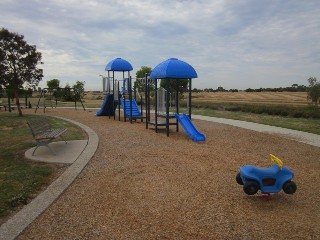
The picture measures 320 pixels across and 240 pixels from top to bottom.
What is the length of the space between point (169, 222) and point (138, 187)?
69.9 inches

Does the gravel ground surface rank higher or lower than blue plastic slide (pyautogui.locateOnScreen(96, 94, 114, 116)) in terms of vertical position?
lower

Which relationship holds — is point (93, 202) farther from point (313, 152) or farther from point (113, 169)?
point (313, 152)

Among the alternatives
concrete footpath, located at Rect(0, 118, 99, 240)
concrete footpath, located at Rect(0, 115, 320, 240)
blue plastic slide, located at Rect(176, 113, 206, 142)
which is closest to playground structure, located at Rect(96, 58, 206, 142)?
blue plastic slide, located at Rect(176, 113, 206, 142)

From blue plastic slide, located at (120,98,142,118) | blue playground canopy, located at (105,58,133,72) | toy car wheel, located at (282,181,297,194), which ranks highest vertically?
blue playground canopy, located at (105,58,133,72)

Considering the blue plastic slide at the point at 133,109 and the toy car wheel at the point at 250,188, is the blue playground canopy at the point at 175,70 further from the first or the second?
the toy car wheel at the point at 250,188

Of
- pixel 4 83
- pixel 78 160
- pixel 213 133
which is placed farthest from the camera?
pixel 4 83

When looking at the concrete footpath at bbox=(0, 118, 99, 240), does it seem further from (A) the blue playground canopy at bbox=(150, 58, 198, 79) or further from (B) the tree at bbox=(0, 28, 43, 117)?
(B) the tree at bbox=(0, 28, 43, 117)

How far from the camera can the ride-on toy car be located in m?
5.83

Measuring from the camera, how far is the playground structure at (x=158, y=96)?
13.5 meters

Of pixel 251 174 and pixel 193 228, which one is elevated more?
pixel 251 174

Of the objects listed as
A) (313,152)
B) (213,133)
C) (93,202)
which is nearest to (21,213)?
(93,202)

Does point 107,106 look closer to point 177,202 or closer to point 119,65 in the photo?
point 119,65

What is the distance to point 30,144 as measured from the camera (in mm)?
11062

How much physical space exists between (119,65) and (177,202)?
56.3 feet
